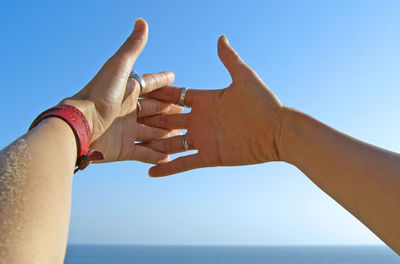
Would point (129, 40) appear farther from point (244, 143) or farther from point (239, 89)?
point (244, 143)

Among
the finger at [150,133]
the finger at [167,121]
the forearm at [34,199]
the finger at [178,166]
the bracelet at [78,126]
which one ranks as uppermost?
the finger at [167,121]

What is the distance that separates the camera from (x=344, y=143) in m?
2.75

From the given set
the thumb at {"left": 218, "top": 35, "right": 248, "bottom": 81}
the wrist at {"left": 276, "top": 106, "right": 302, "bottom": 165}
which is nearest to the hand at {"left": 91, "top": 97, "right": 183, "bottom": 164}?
the thumb at {"left": 218, "top": 35, "right": 248, "bottom": 81}

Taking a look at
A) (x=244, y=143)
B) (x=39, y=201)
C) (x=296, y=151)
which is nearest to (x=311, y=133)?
(x=296, y=151)

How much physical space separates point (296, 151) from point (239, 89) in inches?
36.3

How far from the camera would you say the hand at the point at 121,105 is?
3.10m

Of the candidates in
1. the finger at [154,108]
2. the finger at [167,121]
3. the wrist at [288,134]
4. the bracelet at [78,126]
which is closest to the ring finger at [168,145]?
the finger at [167,121]

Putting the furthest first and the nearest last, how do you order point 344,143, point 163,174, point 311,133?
point 163,174, point 311,133, point 344,143

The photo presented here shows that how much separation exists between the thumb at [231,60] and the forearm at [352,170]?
0.78 metres

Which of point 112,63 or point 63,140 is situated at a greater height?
point 112,63

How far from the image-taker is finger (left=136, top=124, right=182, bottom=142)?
417 centimetres

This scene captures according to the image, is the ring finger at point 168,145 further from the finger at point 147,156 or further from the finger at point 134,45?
the finger at point 134,45

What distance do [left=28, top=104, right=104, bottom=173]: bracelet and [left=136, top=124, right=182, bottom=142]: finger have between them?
5.68ft

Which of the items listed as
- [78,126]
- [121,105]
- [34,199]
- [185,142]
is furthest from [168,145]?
[34,199]
